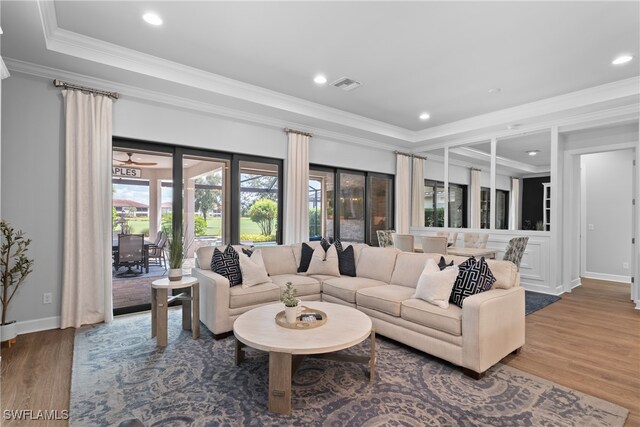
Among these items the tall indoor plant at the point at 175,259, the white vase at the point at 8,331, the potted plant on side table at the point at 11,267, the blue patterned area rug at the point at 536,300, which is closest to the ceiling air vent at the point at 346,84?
the tall indoor plant at the point at 175,259

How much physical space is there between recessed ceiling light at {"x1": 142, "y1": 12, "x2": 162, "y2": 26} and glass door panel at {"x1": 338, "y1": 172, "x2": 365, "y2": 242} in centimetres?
406

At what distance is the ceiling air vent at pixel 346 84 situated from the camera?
13.8 ft

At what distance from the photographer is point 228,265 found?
3.63 meters

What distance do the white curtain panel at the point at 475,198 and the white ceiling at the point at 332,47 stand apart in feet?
9.14

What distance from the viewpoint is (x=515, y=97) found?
4.80 metres

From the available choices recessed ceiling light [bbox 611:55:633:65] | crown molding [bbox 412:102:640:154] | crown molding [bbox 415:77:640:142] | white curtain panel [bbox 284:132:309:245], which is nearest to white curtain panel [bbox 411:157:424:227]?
crown molding [bbox 415:77:640:142]

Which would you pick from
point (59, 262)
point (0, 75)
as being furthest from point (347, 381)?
point (0, 75)

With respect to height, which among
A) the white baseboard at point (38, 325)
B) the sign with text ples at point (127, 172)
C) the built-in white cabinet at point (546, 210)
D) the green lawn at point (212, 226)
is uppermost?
the sign with text ples at point (127, 172)

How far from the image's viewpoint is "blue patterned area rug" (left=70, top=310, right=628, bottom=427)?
203 centimetres

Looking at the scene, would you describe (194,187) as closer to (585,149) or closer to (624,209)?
(585,149)

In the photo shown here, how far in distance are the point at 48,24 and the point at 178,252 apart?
7.81 feet

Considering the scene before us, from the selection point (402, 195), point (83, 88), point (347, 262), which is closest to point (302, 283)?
point (347, 262)

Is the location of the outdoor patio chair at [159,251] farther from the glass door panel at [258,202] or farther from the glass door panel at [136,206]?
the glass door panel at [258,202]

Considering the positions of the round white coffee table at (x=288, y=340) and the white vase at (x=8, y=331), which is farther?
the white vase at (x=8, y=331)
